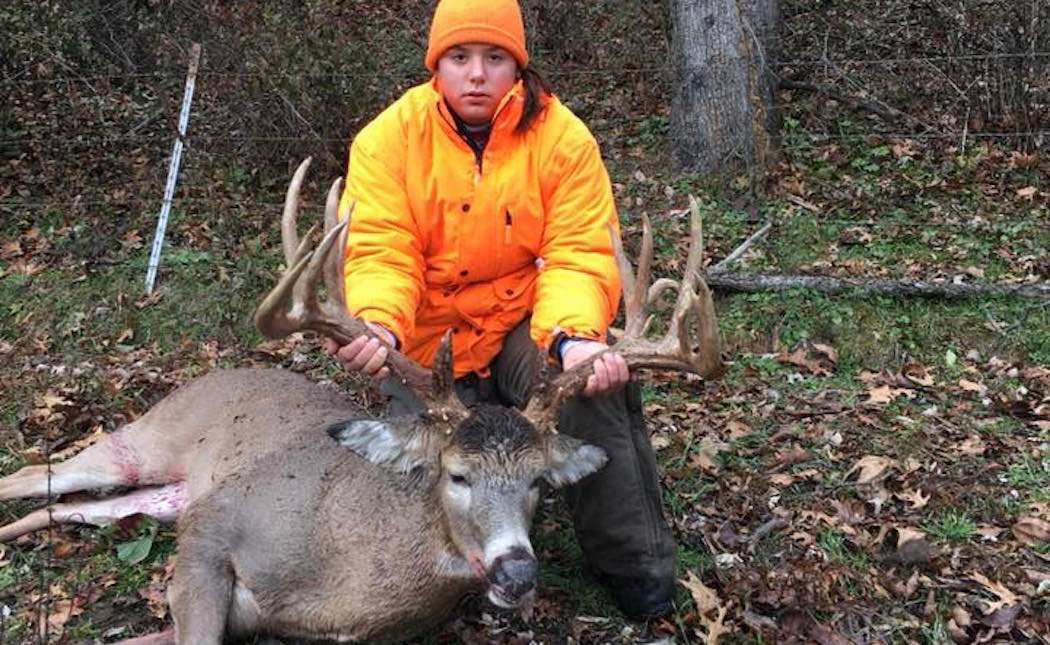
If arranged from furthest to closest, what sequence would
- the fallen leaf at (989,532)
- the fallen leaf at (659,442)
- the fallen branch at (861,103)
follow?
the fallen branch at (861,103) < the fallen leaf at (659,442) < the fallen leaf at (989,532)

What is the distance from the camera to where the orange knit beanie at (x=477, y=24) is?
144 inches

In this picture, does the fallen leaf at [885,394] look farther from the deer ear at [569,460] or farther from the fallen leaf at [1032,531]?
the deer ear at [569,460]

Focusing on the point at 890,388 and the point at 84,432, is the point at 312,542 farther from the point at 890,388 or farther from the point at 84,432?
the point at 890,388

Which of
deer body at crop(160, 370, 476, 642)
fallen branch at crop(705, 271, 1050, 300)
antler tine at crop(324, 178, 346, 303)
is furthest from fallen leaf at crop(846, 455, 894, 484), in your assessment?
antler tine at crop(324, 178, 346, 303)

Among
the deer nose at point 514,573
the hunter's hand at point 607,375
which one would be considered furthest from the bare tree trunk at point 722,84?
the deer nose at point 514,573

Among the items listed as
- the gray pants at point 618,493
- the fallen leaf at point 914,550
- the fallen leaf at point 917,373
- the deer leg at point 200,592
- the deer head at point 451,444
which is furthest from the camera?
the fallen leaf at point 917,373

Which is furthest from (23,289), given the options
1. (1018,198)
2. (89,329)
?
(1018,198)

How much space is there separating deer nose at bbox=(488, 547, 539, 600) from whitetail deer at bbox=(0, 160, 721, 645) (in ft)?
0.07

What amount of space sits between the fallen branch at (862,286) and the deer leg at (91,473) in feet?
10.9

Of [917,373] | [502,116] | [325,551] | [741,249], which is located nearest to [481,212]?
[502,116]

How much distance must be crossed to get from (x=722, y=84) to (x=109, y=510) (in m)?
5.23

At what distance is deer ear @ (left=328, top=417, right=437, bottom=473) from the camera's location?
341 cm

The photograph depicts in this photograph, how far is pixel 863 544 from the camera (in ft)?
13.3

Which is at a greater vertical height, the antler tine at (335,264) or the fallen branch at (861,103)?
the antler tine at (335,264)
